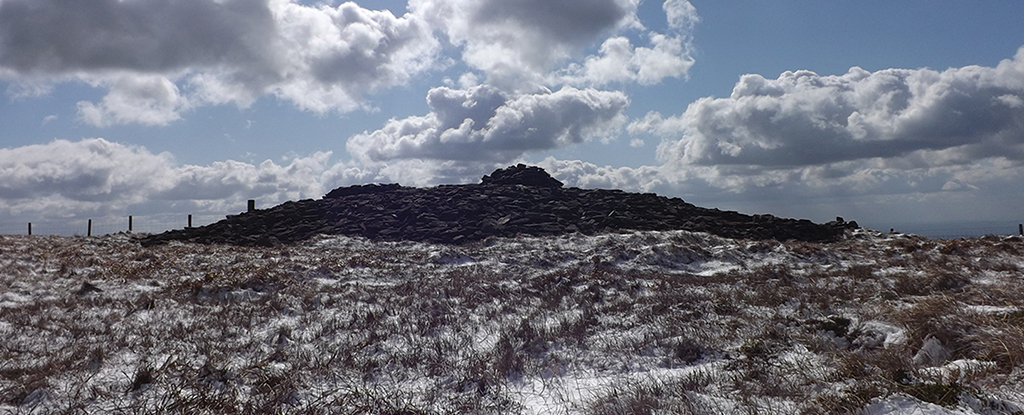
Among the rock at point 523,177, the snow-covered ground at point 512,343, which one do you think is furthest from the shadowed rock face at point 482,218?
the snow-covered ground at point 512,343

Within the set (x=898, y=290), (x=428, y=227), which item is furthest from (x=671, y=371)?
(x=428, y=227)

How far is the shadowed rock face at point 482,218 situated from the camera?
2461 cm

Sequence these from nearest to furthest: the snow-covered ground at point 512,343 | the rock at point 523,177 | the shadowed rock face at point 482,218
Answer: the snow-covered ground at point 512,343 → the shadowed rock face at point 482,218 → the rock at point 523,177

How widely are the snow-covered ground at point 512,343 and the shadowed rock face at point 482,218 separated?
36.5 ft

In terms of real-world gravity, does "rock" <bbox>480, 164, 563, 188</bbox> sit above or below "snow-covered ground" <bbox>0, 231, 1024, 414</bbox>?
above

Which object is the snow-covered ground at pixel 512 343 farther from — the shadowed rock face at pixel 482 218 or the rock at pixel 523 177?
the rock at pixel 523 177

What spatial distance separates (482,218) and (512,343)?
20066mm

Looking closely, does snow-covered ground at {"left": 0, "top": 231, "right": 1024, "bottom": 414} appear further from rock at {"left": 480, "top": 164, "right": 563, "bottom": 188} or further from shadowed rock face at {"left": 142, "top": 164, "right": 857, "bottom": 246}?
rock at {"left": 480, "top": 164, "right": 563, "bottom": 188}

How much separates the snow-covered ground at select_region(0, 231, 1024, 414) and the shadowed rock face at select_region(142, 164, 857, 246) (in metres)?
11.1

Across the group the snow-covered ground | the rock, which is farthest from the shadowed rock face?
the snow-covered ground

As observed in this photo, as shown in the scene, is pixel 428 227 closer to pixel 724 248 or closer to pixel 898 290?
pixel 724 248

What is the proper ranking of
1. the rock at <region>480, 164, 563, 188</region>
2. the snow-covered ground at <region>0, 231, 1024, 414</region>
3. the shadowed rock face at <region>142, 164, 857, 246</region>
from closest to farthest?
the snow-covered ground at <region>0, 231, 1024, 414</region> < the shadowed rock face at <region>142, 164, 857, 246</region> < the rock at <region>480, 164, 563, 188</region>

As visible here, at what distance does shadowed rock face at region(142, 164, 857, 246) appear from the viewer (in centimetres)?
2461

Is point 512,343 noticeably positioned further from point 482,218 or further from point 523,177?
point 523,177
